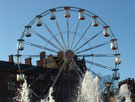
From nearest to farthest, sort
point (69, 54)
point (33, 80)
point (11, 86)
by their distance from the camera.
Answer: point (69, 54)
point (11, 86)
point (33, 80)

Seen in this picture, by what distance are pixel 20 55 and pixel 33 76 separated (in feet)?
125

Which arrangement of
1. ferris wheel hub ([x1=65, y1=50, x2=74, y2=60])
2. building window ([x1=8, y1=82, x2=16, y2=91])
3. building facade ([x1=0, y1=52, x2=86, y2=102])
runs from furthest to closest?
1. building window ([x1=8, y1=82, x2=16, y2=91])
2. building facade ([x1=0, y1=52, x2=86, y2=102])
3. ferris wheel hub ([x1=65, y1=50, x2=74, y2=60])

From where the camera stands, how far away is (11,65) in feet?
226

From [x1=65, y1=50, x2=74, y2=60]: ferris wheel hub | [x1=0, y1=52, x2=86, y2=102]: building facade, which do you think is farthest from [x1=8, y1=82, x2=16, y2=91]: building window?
[x1=65, y1=50, x2=74, y2=60]: ferris wheel hub

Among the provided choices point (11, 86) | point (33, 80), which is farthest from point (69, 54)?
point (33, 80)

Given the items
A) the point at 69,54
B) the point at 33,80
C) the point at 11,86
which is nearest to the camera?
the point at 69,54

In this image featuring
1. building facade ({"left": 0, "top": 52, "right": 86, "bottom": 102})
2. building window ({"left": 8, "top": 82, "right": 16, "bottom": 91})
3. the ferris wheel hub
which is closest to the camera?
the ferris wheel hub

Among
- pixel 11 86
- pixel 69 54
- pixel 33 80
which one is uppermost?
pixel 69 54

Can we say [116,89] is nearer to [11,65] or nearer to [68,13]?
[11,65]

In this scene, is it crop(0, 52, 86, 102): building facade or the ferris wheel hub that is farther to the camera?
crop(0, 52, 86, 102): building facade

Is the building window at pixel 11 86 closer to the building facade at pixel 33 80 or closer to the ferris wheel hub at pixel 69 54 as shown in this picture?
the building facade at pixel 33 80

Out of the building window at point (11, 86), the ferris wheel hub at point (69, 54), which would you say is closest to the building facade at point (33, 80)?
the building window at point (11, 86)

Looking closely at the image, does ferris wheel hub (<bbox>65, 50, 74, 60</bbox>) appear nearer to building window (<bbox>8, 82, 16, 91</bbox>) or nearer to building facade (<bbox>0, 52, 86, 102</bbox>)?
building facade (<bbox>0, 52, 86, 102</bbox>)

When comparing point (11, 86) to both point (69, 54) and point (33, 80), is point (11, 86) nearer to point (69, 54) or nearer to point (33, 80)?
point (33, 80)
